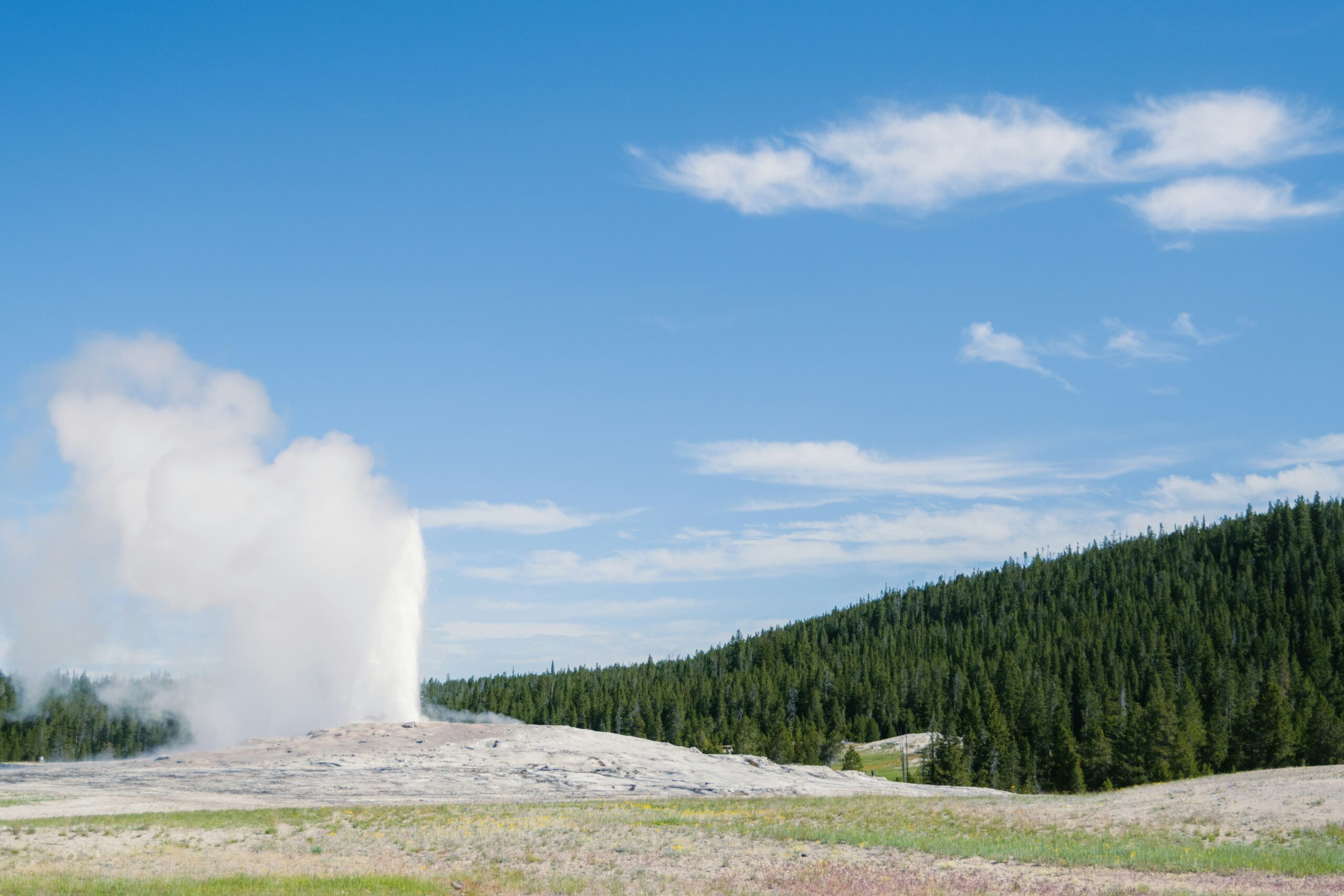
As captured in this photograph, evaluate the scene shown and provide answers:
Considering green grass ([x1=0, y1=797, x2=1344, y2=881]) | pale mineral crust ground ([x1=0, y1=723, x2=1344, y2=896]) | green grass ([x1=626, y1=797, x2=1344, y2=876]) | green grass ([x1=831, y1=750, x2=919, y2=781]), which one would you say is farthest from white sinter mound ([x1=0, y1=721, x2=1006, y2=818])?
green grass ([x1=831, y1=750, x2=919, y2=781])

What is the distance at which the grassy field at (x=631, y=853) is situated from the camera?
24953mm

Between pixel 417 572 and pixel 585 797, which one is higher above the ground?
pixel 417 572

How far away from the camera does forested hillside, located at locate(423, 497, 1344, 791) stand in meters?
98.9

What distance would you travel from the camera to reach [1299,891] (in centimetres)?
2331

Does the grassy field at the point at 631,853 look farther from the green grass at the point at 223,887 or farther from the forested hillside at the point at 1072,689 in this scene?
the forested hillside at the point at 1072,689

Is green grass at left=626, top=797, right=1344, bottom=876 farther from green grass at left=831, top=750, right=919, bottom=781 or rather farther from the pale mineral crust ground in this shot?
green grass at left=831, top=750, right=919, bottom=781

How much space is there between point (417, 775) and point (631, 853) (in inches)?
1252

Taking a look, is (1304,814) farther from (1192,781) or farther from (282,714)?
(282,714)

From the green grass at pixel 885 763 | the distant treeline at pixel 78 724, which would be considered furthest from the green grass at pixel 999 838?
the distant treeline at pixel 78 724

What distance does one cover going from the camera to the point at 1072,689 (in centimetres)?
14125

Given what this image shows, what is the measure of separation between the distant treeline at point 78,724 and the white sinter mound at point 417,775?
95.1 m

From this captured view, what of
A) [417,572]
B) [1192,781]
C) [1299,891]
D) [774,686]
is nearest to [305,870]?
[1299,891]

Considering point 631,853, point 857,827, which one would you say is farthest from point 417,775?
point 631,853

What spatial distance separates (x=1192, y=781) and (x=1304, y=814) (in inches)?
719
